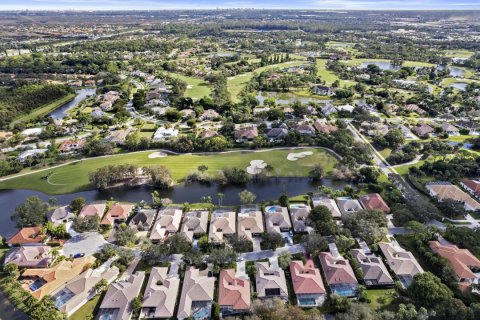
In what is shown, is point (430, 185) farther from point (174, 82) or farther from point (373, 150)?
point (174, 82)

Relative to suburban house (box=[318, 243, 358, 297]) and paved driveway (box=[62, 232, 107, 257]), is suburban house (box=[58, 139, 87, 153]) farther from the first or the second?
suburban house (box=[318, 243, 358, 297])

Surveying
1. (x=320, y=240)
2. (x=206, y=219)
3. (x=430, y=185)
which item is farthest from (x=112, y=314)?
(x=430, y=185)

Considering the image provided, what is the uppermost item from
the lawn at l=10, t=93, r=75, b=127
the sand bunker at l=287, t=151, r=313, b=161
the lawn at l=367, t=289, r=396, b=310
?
the lawn at l=10, t=93, r=75, b=127

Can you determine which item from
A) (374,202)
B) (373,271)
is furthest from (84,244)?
(374,202)

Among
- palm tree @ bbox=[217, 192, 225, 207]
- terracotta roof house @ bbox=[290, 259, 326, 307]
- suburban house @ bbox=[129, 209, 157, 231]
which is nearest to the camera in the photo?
terracotta roof house @ bbox=[290, 259, 326, 307]

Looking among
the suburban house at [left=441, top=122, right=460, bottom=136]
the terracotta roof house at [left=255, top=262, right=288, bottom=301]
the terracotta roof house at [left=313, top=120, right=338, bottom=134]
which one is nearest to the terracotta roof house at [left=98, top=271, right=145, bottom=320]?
the terracotta roof house at [left=255, top=262, right=288, bottom=301]

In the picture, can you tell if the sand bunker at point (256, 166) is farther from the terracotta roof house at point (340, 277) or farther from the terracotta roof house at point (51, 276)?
the terracotta roof house at point (51, 276)

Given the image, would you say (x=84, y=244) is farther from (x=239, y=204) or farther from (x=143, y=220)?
(x=239, y=204)

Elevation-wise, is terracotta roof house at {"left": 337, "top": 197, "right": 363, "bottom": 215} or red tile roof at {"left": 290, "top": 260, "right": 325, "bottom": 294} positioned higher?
terracotta roof house at {"left": 337, "top": 197, "right": 363, "bottom": 215}
